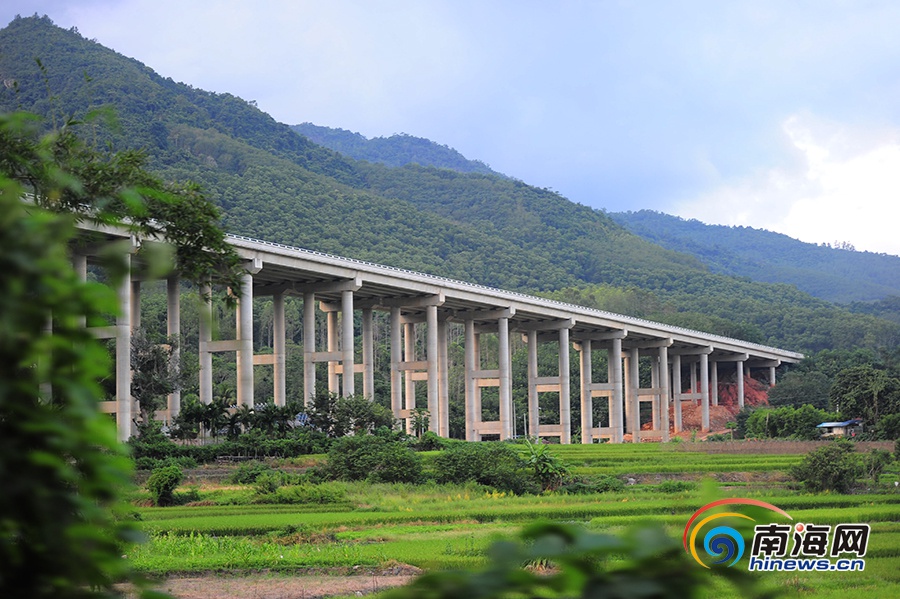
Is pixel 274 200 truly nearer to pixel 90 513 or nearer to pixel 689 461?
pixel 689 461

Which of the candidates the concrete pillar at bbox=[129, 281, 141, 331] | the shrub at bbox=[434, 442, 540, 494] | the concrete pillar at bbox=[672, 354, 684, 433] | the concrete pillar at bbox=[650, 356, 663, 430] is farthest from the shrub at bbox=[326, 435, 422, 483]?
the concrete pillar at bbox=[672, 354, 684, 433]

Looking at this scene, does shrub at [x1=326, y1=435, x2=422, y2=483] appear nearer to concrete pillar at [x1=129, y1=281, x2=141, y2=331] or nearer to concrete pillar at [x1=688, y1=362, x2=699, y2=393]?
concrete pillar at [x1=129, y1=281, x2=141, y2=331]

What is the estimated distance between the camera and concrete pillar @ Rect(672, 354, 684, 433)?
98375mm

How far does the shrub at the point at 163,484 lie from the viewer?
1161 inches

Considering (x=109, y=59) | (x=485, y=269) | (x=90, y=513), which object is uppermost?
(x=109, y=59)

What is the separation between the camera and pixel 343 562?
1706cm

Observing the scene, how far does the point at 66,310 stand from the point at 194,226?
972 cm

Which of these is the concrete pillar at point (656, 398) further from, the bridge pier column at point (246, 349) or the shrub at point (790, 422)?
the bridge pier column at point (246, 349)

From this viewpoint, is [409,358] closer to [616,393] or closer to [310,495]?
[616,393]

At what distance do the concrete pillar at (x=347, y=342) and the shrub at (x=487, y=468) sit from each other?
25.8 metres

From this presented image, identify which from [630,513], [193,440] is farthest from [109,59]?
[630,513]

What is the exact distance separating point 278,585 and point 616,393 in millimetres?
71033

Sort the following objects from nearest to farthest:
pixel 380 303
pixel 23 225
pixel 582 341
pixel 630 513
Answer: pixel 23 225 < pixel 630 513 < pixel 380 303 < pixel 582 341

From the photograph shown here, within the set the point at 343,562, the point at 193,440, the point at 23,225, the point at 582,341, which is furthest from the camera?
the point at 582,341
